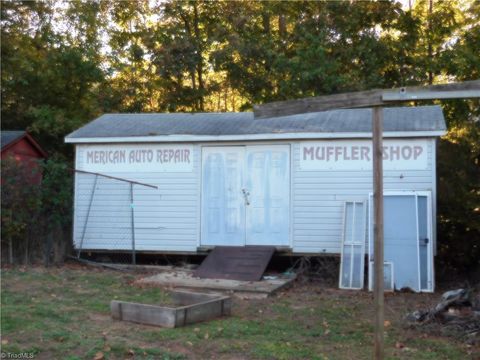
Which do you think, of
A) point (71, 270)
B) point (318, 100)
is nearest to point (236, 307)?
point (318, 100)

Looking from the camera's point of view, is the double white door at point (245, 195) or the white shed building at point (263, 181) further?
the double white door at point (245, 195)

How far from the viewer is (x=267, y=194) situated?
12.9 meters

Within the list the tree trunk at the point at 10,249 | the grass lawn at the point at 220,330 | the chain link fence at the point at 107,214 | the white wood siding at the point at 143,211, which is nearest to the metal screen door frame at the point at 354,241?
the grass lawn at the point at 220,330

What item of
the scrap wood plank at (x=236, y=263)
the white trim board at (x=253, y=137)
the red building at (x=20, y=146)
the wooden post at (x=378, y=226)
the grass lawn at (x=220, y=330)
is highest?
the red building at (x=20, y=146)

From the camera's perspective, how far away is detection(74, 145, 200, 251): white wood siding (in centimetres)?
1334

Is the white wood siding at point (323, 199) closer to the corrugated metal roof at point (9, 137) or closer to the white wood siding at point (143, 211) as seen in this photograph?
the white wood siding at point (143, 211)

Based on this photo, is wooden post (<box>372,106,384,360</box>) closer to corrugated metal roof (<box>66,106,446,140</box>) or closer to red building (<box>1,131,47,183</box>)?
corrugated metal roof (<box>66,106,446,140</box>)

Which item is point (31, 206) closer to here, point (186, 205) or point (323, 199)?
point (186, 205)

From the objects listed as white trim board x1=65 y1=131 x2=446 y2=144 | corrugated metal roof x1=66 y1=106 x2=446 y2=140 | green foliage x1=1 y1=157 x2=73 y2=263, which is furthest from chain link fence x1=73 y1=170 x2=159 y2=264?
corrugated metal roof x1=66 y1=106 x2=446 y2=140

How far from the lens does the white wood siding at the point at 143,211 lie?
13336mm

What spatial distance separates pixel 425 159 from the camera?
1201 centimetres

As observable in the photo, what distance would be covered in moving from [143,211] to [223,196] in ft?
5.94

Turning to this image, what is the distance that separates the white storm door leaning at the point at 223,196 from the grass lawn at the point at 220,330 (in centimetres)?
312

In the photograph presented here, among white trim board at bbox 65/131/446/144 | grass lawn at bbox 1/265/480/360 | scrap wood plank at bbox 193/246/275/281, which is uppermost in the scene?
white trim board at bbox 65/131/446/144
